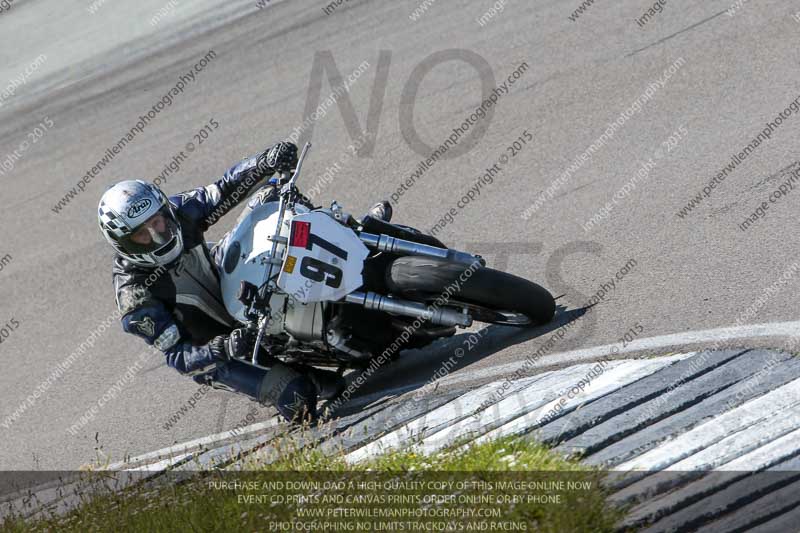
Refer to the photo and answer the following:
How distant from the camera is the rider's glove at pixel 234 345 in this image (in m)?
6.53

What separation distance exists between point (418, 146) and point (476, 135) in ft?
1.91

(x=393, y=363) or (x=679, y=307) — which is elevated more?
(x=679, y=307)

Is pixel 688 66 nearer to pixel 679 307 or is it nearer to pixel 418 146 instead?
pixel 418 146

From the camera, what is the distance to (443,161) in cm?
1016

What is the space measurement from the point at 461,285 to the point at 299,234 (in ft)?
3.39

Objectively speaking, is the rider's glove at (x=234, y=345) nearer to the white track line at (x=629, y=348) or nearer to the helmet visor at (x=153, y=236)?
the helmet visor at (x=153, y=236)

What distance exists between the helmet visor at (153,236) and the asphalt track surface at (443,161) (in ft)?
5.20

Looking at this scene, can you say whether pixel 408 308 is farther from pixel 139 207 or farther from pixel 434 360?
pixel 139 207

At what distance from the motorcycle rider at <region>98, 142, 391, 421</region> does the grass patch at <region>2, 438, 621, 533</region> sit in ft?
2.77

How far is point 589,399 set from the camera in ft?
19.3

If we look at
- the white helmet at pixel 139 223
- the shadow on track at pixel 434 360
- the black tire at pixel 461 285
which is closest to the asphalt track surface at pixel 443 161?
the shadow on track at pixel 434 360

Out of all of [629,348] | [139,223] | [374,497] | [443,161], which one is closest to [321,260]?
[139,223]

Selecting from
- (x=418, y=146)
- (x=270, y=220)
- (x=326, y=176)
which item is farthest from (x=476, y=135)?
(x=270, y=220)

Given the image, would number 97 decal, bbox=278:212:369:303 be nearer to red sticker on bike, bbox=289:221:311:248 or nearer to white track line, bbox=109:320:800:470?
red sticker on bike, bbox=289:221:311:248
